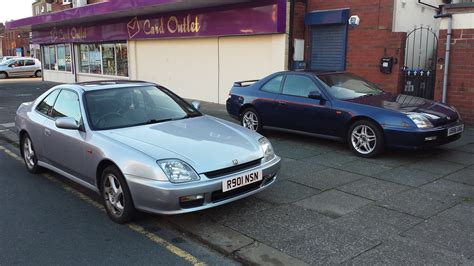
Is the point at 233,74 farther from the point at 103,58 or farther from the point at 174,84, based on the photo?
the point at 103,58

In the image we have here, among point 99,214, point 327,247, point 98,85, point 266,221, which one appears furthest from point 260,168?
point 98,85

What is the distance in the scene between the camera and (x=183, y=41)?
15.8m

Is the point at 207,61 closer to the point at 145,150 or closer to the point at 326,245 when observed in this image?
the point at 145,150

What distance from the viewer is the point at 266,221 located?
4.41 meters

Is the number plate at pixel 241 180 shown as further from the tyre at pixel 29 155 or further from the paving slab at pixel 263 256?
the tyre at pixel 29 155

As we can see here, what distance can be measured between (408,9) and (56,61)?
22022mm

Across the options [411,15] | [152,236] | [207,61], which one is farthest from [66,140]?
[207,61]

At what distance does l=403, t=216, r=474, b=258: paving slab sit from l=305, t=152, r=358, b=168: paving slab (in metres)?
2.29

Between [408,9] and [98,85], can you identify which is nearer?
[98,85]

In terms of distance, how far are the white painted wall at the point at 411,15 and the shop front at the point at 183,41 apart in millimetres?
2881

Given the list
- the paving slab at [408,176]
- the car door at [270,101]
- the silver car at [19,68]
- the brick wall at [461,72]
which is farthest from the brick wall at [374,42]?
the silver car at [19,68]

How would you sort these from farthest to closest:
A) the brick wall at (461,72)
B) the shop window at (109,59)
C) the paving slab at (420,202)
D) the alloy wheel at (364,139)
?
the shop window at (109,59) < the brick wall at (461,72) < the alloy wheel at (364,139) < the paving slab at (420,202)

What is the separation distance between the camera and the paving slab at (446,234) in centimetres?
372

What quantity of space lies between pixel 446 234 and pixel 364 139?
3033 mm
